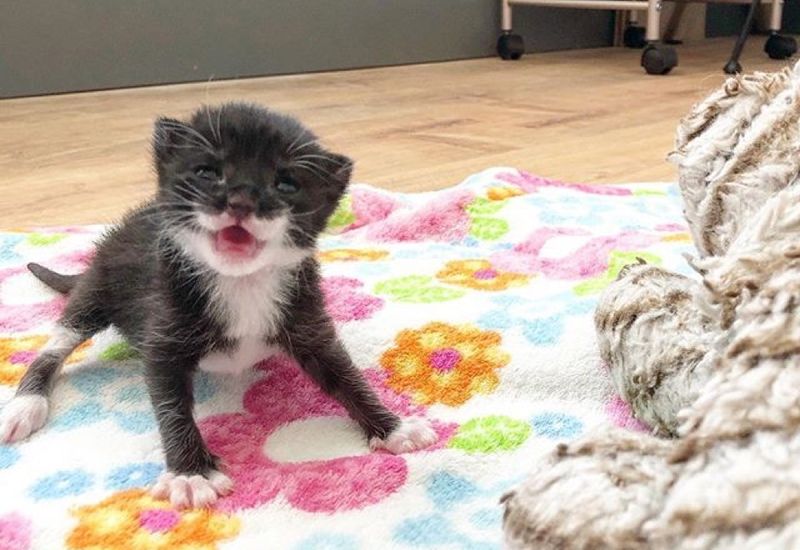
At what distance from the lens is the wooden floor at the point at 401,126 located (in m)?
2.16

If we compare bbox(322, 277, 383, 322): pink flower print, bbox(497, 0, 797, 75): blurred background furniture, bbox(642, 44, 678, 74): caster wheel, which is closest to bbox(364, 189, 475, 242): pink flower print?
bbox(322, 277, 383, 322): pink flower print

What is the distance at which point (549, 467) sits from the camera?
637mm

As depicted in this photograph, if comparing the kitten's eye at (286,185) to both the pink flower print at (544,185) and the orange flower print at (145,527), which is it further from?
the pink flower print at (544,185)

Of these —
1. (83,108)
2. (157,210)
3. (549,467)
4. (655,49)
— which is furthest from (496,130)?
(549,467)

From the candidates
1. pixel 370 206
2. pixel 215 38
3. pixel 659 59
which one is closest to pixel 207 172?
pixel 370 206

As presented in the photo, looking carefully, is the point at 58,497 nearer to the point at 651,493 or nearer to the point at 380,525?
the point at 380,525

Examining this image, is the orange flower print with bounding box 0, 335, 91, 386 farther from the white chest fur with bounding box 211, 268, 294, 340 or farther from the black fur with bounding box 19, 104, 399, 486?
the white chest fur with bounding box 211, 268, 294, 340

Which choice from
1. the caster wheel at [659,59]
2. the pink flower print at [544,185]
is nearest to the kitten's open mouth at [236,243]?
the pink flower print at [544,185]

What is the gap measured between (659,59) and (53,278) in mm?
3153

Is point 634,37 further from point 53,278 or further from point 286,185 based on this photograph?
point 286,185

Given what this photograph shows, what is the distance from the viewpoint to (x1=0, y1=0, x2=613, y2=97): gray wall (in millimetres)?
3303

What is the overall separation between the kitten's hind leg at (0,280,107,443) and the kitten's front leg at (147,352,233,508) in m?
0.13

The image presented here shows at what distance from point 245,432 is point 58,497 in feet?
0.70

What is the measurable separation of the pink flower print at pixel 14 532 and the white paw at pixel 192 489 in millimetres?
114
